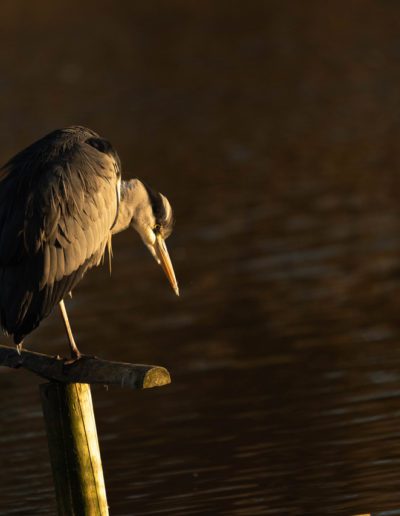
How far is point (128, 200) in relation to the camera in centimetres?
838

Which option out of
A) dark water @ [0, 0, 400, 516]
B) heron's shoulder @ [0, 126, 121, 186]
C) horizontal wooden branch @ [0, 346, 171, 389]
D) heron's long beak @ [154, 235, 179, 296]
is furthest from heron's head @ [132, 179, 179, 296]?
horizontal wooden branch @ [0, 346, 171, 389]

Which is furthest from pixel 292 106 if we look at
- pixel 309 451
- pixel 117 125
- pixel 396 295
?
pixel 309 451

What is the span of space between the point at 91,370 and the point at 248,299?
612 centimetres

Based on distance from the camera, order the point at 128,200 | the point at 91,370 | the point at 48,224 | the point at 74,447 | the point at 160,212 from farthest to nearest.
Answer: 1. the point at 160,212
2. the point at 128,200
3. the point at 48,224
4. the point at 74,447
5. the point at 91,370

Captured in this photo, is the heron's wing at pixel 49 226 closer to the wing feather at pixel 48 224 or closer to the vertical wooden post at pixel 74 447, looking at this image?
the wing feather at pixel 48 224

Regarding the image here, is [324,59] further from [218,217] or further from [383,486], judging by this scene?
[383,486]

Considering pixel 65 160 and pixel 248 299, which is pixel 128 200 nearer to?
pixel 65 160

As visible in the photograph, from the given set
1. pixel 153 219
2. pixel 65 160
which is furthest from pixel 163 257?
pixel 65 160

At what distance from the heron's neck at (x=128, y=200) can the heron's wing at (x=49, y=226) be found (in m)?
0.41

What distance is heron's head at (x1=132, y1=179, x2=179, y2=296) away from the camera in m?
8.48

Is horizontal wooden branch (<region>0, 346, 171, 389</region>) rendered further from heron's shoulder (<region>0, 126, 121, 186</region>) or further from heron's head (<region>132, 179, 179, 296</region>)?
heron's head (<region>132, 179, 179, 296</region>)

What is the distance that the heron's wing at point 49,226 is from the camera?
7.05 m

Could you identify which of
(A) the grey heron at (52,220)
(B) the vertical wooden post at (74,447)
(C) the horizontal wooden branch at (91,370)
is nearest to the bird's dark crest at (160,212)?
(A) the grey heron at (52,220)

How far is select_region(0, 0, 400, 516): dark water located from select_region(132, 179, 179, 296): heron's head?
370 mm
